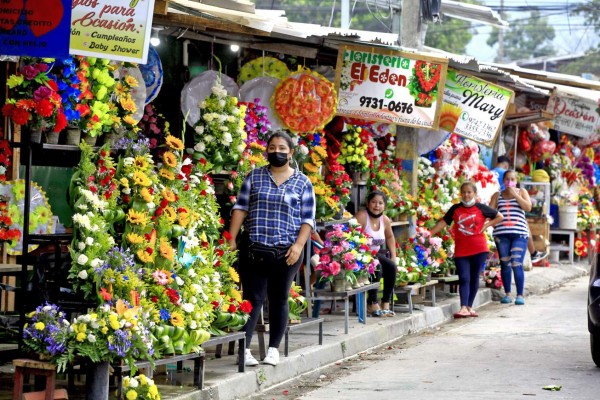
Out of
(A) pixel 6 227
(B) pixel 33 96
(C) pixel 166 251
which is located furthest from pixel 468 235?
(B) pixel 33 96

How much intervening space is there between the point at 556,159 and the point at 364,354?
14009mm

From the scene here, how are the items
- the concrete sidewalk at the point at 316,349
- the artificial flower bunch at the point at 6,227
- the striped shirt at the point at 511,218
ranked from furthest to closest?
the striped shirt at the point at 511,218, the artificial flower bunch at the point at 6,227, the concrete sidewalk at the point at 316,349

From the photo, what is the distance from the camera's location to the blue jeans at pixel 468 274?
16.2 m

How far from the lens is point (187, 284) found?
905cm

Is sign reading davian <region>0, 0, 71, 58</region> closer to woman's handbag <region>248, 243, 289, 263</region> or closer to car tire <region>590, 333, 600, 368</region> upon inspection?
woman's handbag <region>248, 243, 289, 263</region>

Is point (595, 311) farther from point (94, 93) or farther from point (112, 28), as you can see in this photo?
point (112, 28)

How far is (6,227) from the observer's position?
10523mm

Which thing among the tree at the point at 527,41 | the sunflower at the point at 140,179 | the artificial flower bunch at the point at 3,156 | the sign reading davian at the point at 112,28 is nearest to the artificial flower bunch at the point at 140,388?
the sunflower at the point at 140,179

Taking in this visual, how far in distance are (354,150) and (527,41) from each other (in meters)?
74.2

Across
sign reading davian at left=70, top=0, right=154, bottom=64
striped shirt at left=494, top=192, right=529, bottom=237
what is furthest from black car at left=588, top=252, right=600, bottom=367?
striped shirt at left=494, top=192, right=529, bottom=237

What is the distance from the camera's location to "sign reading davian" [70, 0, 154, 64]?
308 inches

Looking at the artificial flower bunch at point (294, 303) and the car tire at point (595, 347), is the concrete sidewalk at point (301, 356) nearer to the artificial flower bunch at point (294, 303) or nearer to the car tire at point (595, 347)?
the artificial flower bunch at point (294, 303)

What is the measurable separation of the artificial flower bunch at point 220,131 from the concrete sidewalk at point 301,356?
1.85 m

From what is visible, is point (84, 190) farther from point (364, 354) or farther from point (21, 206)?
point (364, 354)
